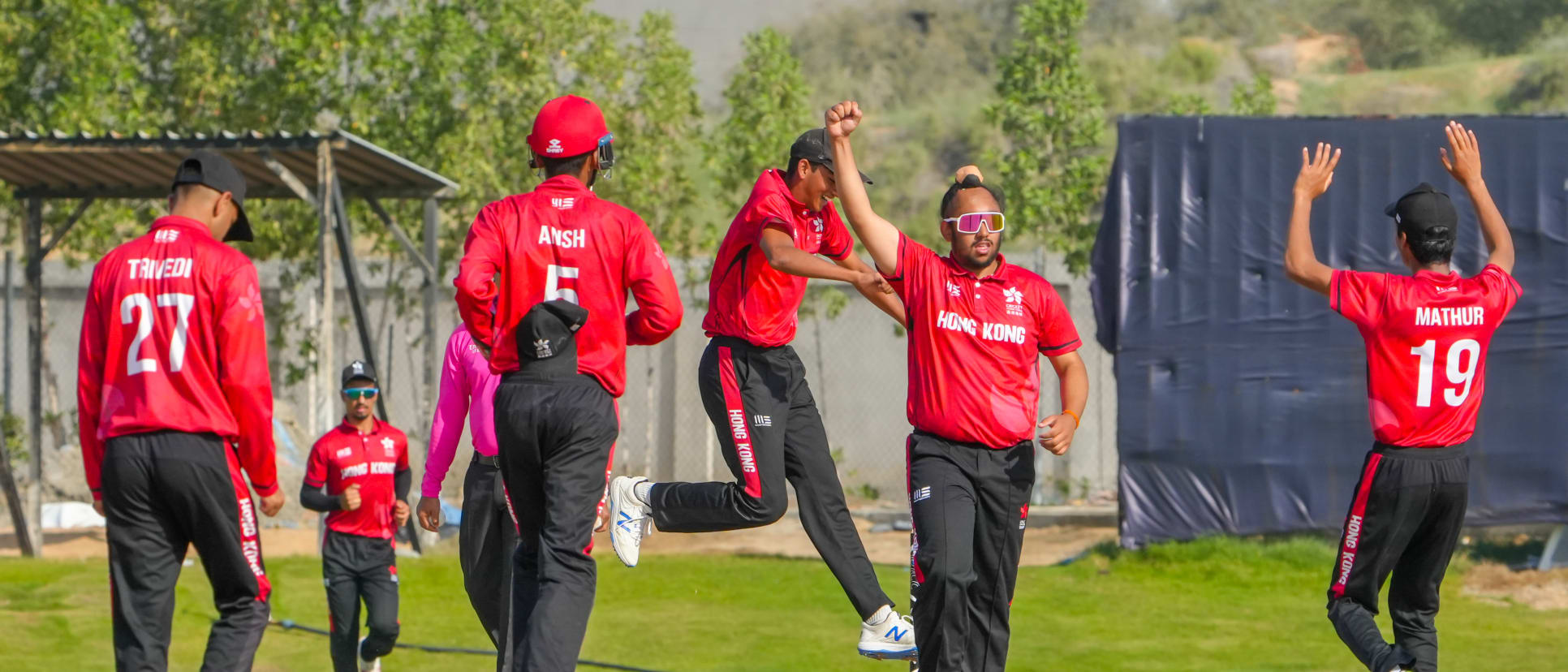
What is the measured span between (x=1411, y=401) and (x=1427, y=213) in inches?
30.9

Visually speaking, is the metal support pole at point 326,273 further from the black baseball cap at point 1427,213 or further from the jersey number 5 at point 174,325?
the black baseball cap at point 1427,213

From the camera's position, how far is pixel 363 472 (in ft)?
29.0

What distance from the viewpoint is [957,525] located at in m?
6.04

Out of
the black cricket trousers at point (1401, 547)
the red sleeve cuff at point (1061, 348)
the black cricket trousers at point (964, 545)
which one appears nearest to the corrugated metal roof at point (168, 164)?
the red sleeve cuff at point (1061, 348)

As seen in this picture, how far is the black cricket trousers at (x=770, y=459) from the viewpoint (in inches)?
277

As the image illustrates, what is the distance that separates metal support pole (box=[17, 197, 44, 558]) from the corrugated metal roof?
41cm

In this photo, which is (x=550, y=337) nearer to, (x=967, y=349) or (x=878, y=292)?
(x=878, y=292)

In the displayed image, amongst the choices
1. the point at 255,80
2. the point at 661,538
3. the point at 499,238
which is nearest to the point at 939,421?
the point at 499,238

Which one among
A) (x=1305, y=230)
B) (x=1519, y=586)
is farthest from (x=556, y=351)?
(x=1519, y=586)

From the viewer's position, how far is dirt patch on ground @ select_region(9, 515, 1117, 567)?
14.9m

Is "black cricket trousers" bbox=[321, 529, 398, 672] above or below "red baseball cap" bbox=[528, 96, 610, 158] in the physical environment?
below

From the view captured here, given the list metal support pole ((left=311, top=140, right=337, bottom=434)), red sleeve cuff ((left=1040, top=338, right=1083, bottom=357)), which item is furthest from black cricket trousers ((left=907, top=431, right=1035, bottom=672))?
metal support pole ((left=311, top=140, right=337, bottom=434))

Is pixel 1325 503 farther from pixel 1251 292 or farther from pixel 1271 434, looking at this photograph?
pixel 1251 292

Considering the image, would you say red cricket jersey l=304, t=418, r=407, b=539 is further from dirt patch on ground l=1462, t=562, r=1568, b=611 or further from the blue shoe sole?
dirt patch on ground l=1462, t=562, r=1568, b=611
